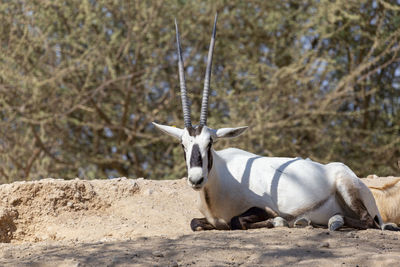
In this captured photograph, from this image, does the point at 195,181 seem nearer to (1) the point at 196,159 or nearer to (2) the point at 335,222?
(1) the point at 196,159

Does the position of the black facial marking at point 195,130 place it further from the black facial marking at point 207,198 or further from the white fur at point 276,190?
the black facial marking at point 207,198

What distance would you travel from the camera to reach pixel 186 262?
148 inches

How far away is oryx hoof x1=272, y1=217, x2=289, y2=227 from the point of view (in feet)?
17.4

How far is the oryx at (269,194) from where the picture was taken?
5.43 meters

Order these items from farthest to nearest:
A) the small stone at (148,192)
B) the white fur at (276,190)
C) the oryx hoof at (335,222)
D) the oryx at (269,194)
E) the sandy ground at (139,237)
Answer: the small stone at (148,192) < the white fur at (276,190) < the oryx at (269,194) < the oryx hoof at (335,222) < the sandy ground at (139,237)

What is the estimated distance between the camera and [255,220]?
5.40 m

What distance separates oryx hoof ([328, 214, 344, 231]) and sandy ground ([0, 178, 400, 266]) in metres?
0.16

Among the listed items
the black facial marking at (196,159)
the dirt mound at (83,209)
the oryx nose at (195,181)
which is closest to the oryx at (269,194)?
the black facial marking at (196,159)

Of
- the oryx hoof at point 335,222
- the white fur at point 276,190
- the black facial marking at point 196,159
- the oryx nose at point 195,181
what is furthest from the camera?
the white fur at point 276,190

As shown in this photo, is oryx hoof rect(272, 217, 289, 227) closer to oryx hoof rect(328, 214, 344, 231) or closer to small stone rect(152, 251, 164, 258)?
→ oryx hoof rect(328, 214, 344, 231)

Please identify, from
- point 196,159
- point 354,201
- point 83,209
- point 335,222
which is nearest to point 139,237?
point 196,159

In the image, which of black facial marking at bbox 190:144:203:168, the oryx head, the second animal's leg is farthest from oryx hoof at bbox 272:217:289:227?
black facial marking at bbox 190:144:203:168

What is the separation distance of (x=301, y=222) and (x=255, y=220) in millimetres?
419

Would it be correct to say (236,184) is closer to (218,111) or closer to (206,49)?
(218,111)
